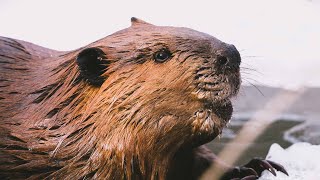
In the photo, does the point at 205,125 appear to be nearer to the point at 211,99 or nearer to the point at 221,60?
the point at 211,99

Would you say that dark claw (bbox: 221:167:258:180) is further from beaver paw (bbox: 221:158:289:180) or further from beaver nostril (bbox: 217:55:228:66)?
beaver nostril (bbox: 217:55:228:66)

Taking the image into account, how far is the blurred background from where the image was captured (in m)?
4.43

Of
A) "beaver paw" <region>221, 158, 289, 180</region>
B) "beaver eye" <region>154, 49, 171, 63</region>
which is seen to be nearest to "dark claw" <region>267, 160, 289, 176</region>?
"beaver paw" <region>221, 158, 289, 180</region>

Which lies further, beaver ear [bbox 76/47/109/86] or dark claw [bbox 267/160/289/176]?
dark claw [bbox 267/160/289/176]

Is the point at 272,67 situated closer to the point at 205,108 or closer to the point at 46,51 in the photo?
the point at 46,51

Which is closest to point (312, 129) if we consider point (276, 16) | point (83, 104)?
point (276, 16)

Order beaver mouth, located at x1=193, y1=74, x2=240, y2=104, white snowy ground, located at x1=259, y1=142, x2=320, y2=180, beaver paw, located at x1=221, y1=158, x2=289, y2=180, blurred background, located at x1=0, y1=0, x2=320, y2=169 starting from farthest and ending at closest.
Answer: blurred background, located at x1=0, y1=0, x2=320, y2=169 < white snowy ground, located at x1=259, y1=142, x2=320, y2=180 < beaver paw, located at x1=221, y1=158, x2=289, y2=180 < beaver mouth, located at x1=193, y1=74, x2=240, y2=104

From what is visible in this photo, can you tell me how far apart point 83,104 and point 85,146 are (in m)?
0.14

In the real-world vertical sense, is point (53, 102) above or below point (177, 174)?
above

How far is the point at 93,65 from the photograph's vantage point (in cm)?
239

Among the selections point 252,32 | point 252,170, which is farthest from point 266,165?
point 252,32

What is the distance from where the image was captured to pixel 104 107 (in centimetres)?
233

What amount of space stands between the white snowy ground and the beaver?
69cm

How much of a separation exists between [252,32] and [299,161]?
196 centimetres
